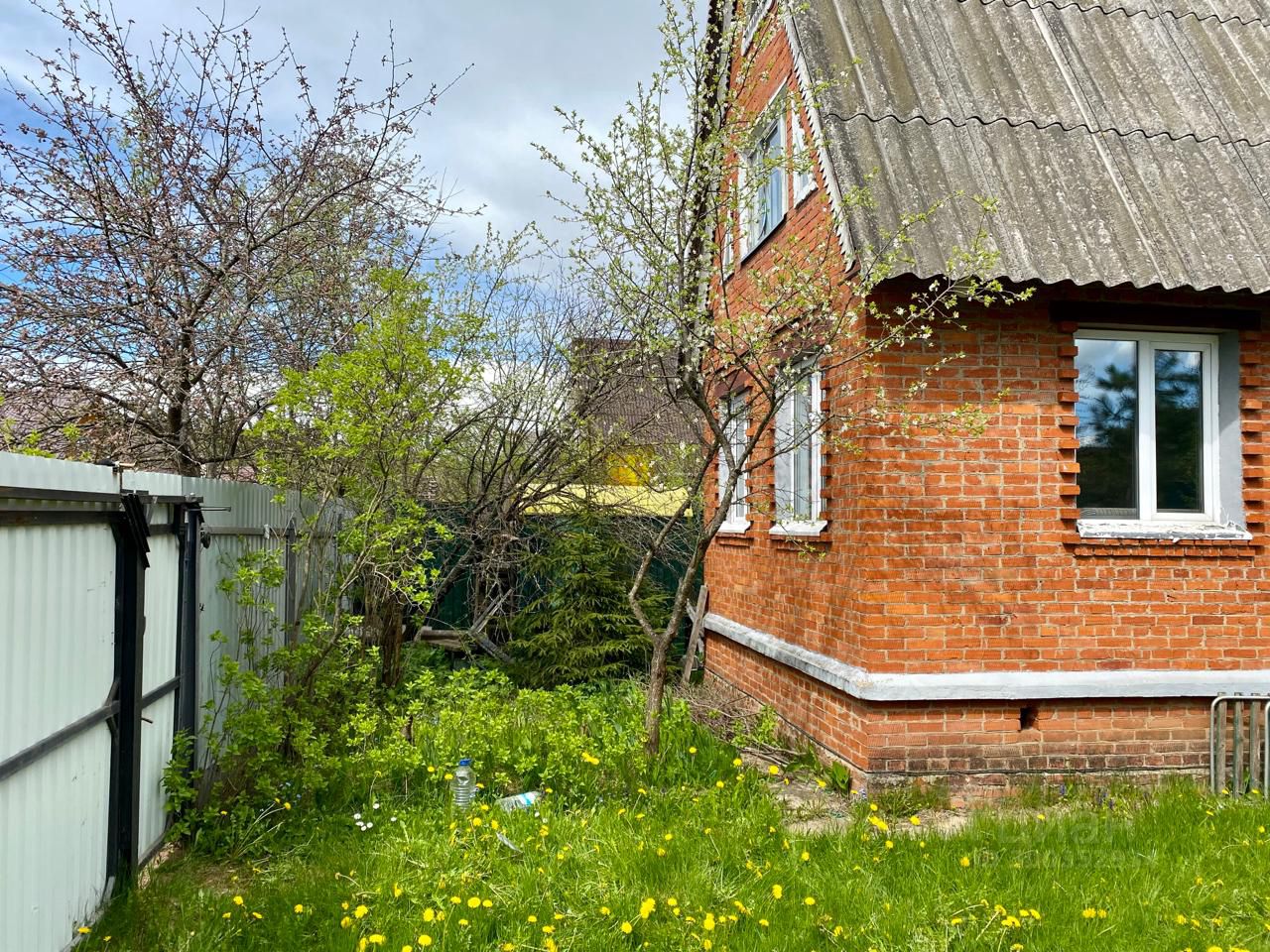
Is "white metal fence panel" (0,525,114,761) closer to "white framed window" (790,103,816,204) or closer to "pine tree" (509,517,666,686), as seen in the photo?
"white framed window" (790,103,816,204)

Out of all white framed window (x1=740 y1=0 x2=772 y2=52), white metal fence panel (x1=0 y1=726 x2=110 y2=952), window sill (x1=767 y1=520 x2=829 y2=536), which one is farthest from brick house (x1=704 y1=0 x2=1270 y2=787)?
white metal fence panel (x1=0 y1=726 x2=110 y2=952)

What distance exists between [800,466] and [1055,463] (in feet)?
7.18

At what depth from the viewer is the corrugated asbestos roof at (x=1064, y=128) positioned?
19.7 feet

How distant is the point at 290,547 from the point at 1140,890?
5.94m

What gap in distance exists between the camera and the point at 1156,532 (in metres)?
6.29

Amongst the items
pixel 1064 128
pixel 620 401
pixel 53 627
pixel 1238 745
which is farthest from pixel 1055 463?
pixel 620 401

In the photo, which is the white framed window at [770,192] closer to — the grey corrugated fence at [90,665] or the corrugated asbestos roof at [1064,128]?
the corrugated asbestos roof at [1064,128]

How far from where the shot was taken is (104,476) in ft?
12.6

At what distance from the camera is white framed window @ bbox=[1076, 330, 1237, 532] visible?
21.1ft

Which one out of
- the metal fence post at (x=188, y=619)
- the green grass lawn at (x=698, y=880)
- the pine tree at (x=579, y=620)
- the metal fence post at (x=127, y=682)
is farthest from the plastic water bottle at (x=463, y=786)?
the pine tree at (x=579, y=620)

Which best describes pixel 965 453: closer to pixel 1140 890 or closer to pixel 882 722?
pixel 882 722

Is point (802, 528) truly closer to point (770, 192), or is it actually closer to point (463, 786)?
point (463, 786)

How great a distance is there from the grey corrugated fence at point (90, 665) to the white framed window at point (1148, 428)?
5.77 m

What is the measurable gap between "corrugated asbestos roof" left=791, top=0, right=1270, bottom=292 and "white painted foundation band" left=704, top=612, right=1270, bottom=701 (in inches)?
101
